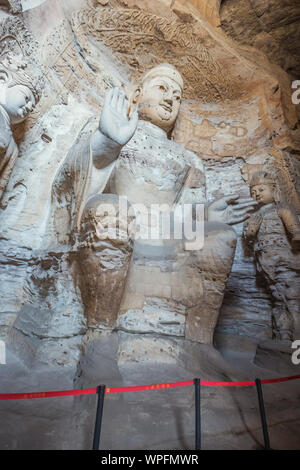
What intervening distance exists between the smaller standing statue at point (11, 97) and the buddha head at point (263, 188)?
2.53 meters

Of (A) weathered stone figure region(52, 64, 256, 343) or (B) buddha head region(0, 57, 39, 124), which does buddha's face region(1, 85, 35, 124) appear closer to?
(B) buddha head region(0, 57, 39, 124)

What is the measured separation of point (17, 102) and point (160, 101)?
5.78 feet

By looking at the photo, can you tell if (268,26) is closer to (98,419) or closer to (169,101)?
(169,101)

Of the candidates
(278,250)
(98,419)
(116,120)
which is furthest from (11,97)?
(278,250)

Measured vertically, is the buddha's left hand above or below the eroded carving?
below

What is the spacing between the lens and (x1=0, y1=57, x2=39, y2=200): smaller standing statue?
237 cm

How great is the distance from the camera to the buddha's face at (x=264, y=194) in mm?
3574

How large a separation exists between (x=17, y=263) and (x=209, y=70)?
3.93 meters

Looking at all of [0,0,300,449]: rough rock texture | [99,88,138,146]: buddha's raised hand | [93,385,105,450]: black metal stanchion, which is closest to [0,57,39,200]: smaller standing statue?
[0,0,300,449]: rough rock texture

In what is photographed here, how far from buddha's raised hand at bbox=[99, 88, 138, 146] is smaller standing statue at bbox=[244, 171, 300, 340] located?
1890 mm

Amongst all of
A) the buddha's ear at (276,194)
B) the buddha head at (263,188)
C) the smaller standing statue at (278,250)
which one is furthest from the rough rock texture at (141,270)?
the buddha head at (263,188)

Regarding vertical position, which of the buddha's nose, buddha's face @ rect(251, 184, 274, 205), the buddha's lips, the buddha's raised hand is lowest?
the buddha's raised hand

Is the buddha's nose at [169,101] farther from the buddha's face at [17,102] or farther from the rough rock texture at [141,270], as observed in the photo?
the buddha's face at [17,102]

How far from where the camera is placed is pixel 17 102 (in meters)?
2.40
